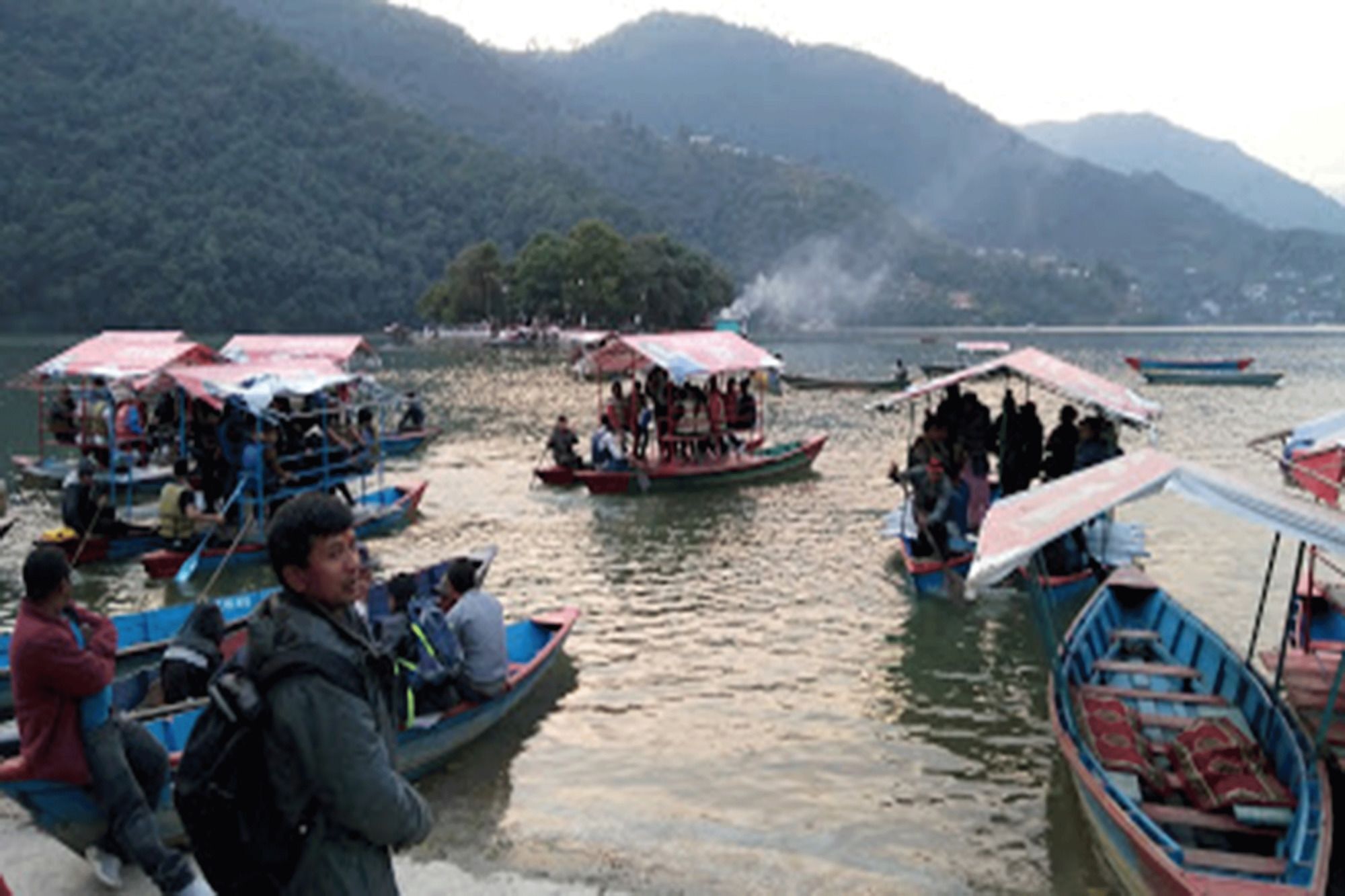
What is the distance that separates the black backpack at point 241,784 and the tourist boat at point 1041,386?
10544 millimetres

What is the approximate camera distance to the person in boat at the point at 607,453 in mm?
21375

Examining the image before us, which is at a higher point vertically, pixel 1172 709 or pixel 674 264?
pixel 674 264

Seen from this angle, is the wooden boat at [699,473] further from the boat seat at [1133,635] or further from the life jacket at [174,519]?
the boat seat at [1133,635]

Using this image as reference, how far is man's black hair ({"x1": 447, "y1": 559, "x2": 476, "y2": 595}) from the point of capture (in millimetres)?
8742

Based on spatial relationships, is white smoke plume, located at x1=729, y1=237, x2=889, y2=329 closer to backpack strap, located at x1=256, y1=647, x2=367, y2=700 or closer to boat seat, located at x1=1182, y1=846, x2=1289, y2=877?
boat seat, located at x1=1182, y1=846, x2=1289, y2=877

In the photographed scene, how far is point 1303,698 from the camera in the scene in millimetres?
8359

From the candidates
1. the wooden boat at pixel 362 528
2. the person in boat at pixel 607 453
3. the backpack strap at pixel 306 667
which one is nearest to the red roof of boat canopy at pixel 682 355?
the person in boat at pixel 607 453

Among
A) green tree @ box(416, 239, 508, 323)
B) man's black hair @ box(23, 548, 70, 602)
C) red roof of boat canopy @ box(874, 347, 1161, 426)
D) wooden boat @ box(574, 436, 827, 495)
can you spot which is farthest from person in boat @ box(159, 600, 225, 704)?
green tree @ box(416, 239, 508, 323)

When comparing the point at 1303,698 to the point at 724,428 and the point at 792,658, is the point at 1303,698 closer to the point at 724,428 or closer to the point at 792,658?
the point at 792,658

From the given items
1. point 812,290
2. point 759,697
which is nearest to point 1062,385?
point 759,697

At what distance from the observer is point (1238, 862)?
5.90 meters

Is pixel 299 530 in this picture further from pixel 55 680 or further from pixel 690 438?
pixel 690 438

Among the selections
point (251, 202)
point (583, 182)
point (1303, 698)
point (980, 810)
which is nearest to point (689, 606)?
point (980, 810)

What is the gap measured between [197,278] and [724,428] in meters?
92.4
